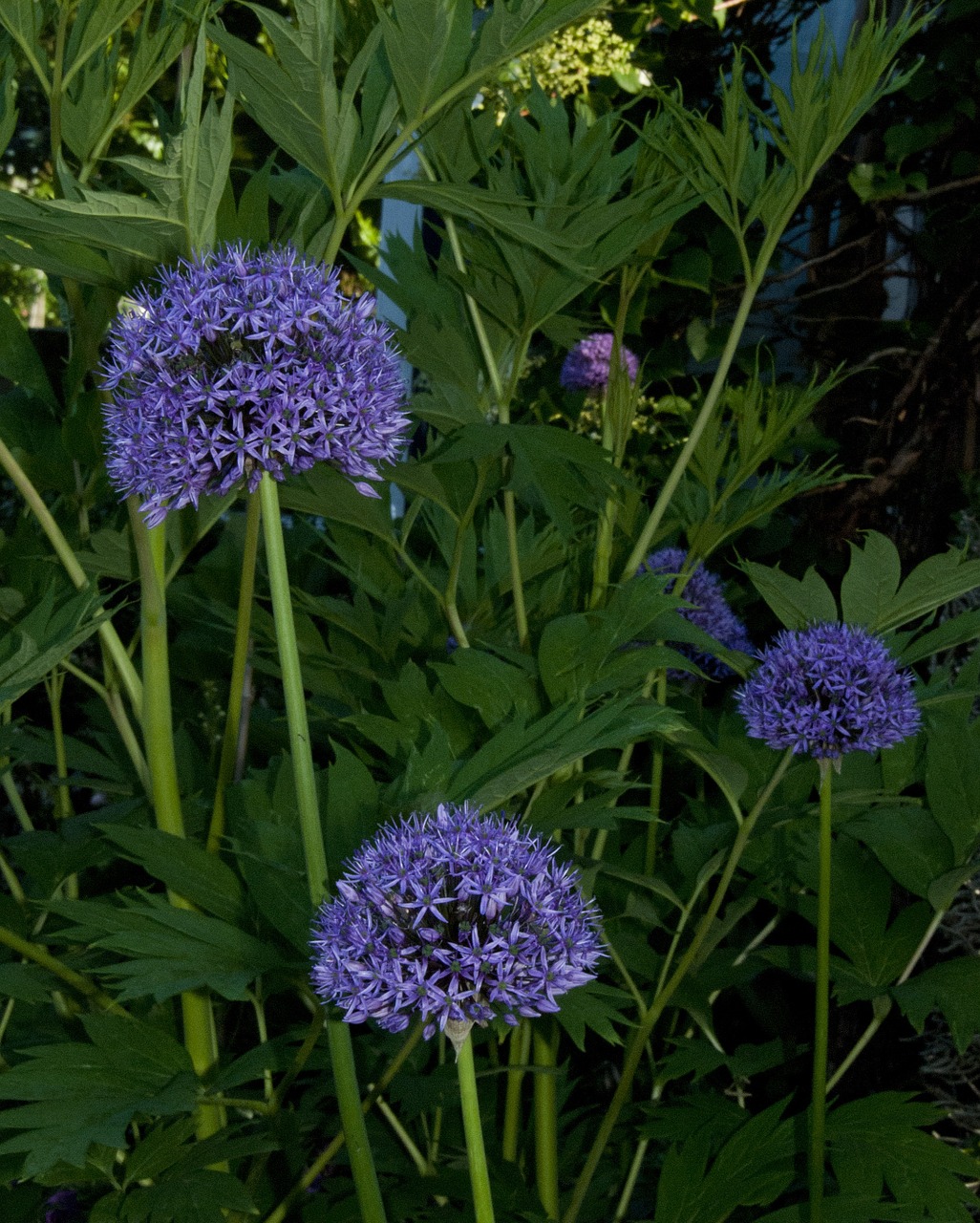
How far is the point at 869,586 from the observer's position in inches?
41.2

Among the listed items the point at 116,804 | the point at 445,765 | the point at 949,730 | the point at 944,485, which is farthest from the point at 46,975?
the point at 944,485

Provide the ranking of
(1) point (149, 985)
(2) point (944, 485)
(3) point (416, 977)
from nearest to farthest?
(3) point (416, 977)
(1) point (149, 985)
(2) point (944, 485)

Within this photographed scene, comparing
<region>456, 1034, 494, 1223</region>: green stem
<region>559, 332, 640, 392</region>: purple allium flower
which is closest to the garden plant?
<region>456, 1034, 494, 1223</region>: green stem

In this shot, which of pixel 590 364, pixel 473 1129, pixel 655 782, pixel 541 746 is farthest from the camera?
pixel 590 364

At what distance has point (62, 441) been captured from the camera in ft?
3.26

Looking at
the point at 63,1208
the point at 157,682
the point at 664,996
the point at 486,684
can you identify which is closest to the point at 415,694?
the point at 486,684

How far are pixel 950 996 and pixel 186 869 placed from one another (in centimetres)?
60

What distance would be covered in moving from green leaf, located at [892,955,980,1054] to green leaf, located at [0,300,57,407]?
2.75 feet

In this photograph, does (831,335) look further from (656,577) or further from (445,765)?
(445,765)

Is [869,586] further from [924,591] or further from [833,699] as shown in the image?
[833,699]

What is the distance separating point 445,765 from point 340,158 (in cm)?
39

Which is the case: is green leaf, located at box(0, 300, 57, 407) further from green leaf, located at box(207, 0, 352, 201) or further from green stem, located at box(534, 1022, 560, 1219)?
green stem, located at box(534, 1022, 560, 1219)

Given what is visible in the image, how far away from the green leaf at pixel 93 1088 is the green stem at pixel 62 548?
0.23 m

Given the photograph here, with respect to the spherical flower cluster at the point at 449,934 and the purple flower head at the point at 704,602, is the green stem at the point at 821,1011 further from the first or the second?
the purple flower head at the point at 704,602
